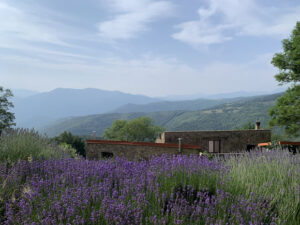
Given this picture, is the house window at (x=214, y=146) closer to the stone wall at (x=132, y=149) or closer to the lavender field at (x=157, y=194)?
the stone wall at (x=132, y=149)

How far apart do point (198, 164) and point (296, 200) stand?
4.62 feet

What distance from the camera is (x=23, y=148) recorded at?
18.3 feet

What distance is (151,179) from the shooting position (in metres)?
3.55

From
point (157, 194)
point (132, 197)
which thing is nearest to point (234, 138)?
point (157, 194)

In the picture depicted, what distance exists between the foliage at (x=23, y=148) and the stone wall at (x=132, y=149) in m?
5.60

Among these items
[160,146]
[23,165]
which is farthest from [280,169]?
[160,146]

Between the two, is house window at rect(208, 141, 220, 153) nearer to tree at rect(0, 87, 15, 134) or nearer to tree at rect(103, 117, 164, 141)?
tree at rect(0, 87, 15, 134)

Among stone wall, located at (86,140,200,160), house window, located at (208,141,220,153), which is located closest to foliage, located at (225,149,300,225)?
stone wall, located at (86,140,200,160)

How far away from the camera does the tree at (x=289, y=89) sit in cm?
2192

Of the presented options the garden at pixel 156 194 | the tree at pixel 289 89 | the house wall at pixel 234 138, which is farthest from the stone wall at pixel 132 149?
the tree at pixel 289 89

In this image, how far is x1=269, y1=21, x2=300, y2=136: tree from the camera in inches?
863

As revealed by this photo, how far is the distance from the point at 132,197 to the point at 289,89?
2282cm

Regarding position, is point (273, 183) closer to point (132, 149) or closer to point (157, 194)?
point (157, 194)

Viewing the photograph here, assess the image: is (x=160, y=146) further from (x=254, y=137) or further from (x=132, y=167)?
(x=254, y=137)
